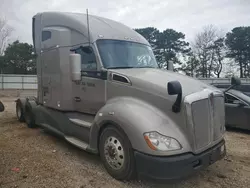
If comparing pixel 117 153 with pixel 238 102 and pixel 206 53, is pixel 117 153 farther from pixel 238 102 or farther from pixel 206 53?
pixel 206 53

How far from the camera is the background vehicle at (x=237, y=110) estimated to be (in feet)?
25.4

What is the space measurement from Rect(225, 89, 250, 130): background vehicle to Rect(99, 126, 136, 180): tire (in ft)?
17.3

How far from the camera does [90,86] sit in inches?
199

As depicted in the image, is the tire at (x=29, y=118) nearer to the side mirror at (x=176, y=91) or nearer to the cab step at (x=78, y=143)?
the cab step at (x=78, y=143)

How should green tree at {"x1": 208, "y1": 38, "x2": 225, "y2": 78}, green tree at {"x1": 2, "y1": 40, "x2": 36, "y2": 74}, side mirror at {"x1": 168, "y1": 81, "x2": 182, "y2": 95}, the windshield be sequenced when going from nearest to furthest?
1. side mirror at {"x1": 168, "y1": 81, "x2": 182, "y2": 95}
2. the windshield
3. green tree at {"x1": 2, "y1": 40, "x2": 36, "y2": 74}
4. green tree at {"x1": 208, "y1": 38, "x2": 225, "y2": 78}

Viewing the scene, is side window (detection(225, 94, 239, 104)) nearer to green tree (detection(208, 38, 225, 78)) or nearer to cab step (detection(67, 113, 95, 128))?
cab step (detection(67, 113, 95, 128))

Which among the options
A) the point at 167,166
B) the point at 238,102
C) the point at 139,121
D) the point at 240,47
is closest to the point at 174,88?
the point at 139,121

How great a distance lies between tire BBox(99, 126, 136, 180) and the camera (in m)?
3.83

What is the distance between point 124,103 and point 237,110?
203 inches

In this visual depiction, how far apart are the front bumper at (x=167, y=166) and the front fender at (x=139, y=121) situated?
0.29ft

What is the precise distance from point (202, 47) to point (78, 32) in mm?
42217

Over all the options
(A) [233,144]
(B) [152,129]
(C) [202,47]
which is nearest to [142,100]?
(B) [152,129]

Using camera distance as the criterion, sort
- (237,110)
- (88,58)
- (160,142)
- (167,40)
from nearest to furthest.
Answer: (160,142) < (88,58) < (237,110) < (167,40)

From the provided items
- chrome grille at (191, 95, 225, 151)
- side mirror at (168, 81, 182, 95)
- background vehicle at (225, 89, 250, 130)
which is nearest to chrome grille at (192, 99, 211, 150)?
chrome grille at (191, 95, 225, 151)
